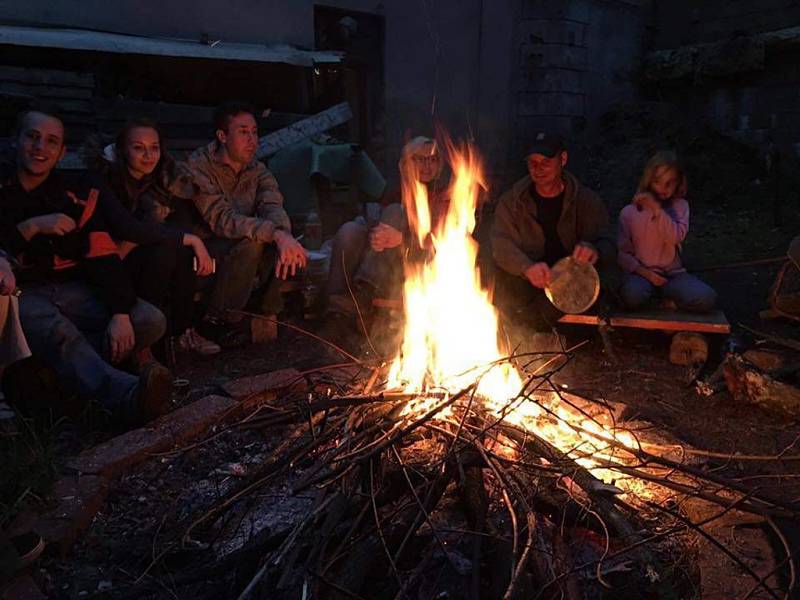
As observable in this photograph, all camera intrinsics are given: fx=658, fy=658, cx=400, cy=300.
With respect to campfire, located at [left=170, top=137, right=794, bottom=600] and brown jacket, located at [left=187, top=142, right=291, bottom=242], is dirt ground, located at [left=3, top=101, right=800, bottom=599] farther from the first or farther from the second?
brown jacket, located at [left=187, top=142, right=291, bottom=242]

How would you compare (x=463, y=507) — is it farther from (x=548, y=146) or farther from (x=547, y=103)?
(x=547, y=103)

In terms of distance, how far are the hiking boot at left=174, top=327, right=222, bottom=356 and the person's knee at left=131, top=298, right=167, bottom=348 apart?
32.2 inches

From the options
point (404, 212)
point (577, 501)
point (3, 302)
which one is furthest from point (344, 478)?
point (404, 212)

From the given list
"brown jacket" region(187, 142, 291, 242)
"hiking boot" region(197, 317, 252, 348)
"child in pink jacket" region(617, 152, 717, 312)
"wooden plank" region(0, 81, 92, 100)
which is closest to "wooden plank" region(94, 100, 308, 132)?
"wooden plank" region(0, 81, 92, 100)

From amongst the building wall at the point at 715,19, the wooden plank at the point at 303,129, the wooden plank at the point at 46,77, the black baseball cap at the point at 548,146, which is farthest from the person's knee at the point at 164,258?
the building wall at the point at 715,19

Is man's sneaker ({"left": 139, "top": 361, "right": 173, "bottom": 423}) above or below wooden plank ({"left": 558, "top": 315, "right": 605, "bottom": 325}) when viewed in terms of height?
below

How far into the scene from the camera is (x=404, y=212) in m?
5.47

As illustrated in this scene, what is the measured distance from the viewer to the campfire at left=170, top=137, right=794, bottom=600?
7.34 feet

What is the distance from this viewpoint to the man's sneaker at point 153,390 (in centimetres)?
348

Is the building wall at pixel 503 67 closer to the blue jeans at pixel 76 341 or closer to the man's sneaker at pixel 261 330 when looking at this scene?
the man's sneaker at pixel 261 330

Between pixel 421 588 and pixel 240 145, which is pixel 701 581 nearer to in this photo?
pixel 421 588

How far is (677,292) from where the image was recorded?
16.4 ft

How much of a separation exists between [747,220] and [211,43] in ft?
26.3

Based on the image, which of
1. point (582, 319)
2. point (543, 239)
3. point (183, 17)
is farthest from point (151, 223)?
point (183, 17)
